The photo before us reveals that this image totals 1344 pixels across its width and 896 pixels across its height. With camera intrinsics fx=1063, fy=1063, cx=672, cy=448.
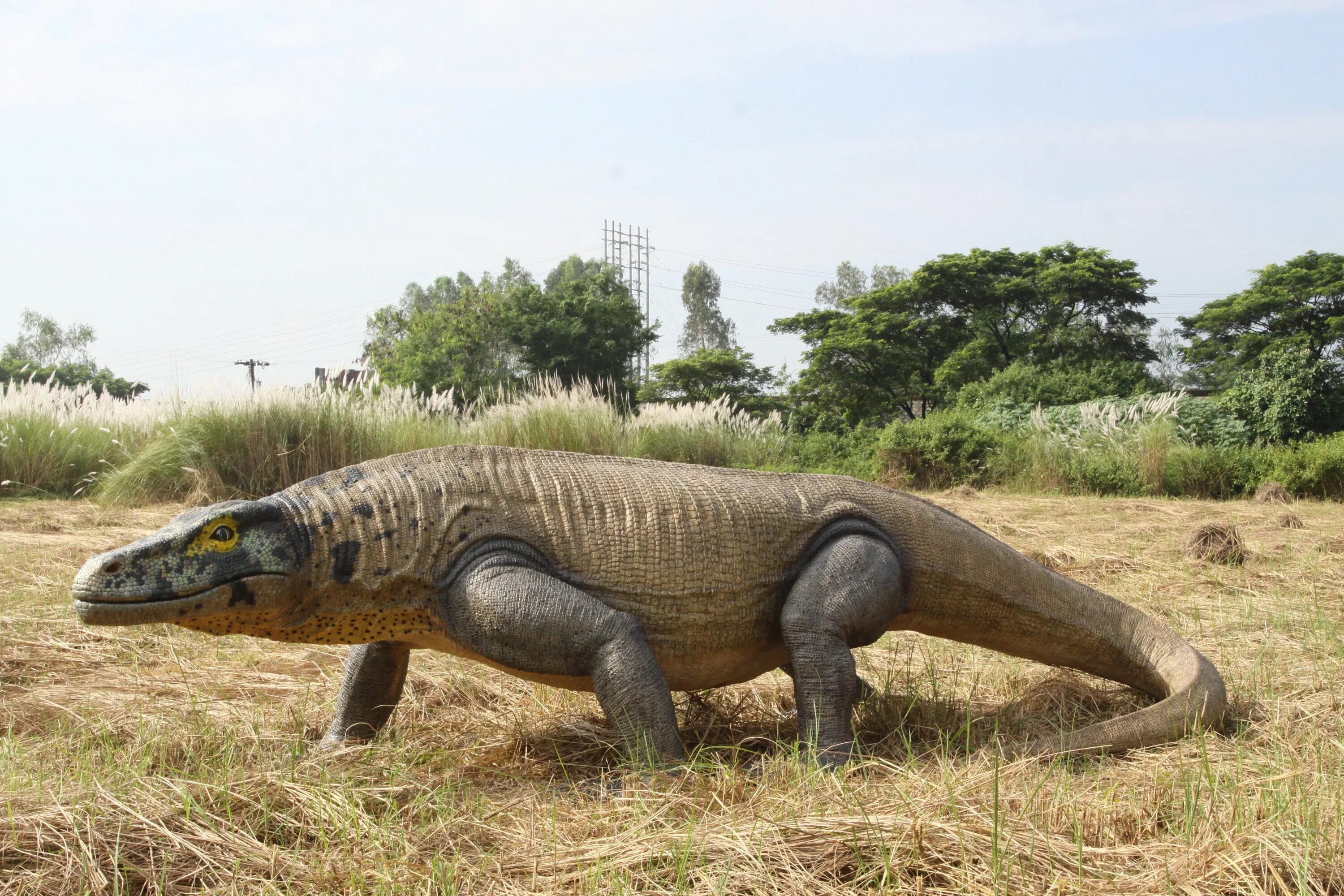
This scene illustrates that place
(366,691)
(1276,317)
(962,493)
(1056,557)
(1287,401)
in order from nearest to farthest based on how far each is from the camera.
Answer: (366,691), (1056,557), (962,493), (1287,401), (1276,317)

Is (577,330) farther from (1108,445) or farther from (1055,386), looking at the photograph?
(1108,445)

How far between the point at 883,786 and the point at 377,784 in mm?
1284

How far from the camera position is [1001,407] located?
70.0ft

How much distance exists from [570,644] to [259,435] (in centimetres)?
895

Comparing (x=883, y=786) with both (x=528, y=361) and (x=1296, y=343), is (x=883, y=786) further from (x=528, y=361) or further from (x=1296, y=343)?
(x=528, y=361)

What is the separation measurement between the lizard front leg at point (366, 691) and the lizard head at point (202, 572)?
1.86ft

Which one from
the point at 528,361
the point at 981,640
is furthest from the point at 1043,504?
the point at 528,361

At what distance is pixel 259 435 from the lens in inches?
428

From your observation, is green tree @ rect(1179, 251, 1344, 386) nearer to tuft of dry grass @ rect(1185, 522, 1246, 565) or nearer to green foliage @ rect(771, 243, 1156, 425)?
green foliage @ rect(771, 243, 1156, 425)

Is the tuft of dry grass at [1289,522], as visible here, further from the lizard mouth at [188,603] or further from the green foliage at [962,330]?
the green foliage at [962,330]

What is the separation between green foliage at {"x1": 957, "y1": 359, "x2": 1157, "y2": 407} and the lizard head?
2231 centimetres

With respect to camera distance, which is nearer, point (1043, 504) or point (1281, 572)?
point (1281, 572)

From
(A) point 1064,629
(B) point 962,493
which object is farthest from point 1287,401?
(A) point 1064,629

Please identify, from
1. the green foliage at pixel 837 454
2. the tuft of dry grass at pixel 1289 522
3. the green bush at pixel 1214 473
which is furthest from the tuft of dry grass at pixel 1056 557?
the green foliage at pixel 837 454
